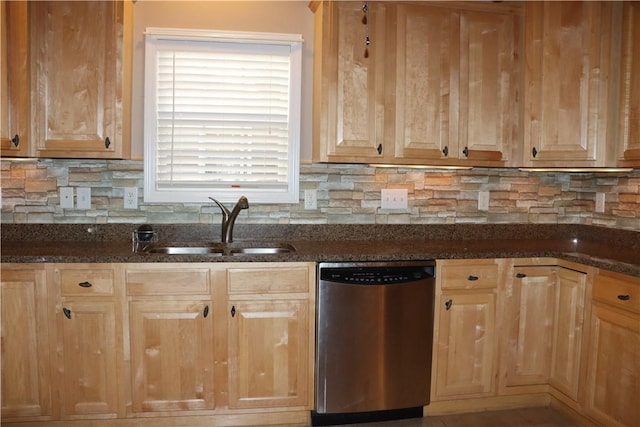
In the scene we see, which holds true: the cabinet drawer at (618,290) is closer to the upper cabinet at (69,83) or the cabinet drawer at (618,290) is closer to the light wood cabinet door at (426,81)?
the light wood cabinet door at (426,81)

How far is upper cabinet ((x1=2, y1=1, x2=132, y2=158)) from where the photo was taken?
2404 mm

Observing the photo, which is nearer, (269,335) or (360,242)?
(269,335)

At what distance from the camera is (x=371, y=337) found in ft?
7.79

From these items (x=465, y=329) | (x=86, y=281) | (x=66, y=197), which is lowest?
(x=465, y=329)

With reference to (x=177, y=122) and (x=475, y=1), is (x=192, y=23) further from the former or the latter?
(x=475, y=1)

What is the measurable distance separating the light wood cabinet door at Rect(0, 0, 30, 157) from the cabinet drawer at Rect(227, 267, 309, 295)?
1322 mm

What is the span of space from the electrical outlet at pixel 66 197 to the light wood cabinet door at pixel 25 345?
599 mm

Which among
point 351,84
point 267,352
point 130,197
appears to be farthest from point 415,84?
point 130,197

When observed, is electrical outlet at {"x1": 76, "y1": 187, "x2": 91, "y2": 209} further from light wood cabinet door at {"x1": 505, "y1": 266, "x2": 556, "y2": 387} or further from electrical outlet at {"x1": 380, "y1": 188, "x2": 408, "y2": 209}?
light wood cabinet door at {"x1": 505, "y1": 266, "x2": 556, "y2": 387}

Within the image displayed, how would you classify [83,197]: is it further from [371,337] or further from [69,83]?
[371,337]

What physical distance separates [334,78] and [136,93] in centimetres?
115

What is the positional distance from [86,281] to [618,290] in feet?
8.13

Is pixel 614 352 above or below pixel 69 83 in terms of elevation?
below

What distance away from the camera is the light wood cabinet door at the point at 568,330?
2449mm
